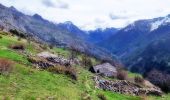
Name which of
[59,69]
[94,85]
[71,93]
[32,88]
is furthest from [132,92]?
[32,88]

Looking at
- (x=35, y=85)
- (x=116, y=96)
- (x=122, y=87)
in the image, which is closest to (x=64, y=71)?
(x=116, y=96)

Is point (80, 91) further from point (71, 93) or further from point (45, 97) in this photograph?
point (45, 97)

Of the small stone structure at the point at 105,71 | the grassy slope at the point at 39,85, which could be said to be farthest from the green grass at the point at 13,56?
the small stone structure at the point at 105,71

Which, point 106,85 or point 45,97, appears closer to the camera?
point 45,97

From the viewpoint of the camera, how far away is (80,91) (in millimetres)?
50750

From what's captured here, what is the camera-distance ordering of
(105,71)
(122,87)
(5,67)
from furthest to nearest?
(105,71), (122,87), (5,67)

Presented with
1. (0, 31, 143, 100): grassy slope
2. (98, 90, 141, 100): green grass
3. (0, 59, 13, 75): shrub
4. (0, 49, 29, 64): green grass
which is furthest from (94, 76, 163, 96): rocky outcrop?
(0, 59, 13, 75): shrub

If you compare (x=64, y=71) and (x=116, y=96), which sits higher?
(x=64, y=71)

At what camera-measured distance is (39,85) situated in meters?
47.6

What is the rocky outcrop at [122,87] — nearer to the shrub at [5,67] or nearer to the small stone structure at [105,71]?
the small stone structure at [105,71]

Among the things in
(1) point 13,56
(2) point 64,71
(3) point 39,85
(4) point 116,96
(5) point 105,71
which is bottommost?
(4) point 116,96

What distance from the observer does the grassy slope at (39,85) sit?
4304 cm

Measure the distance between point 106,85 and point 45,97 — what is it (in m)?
19.7

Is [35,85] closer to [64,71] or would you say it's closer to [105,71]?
[64,71]
